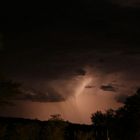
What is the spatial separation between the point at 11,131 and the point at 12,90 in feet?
44.5

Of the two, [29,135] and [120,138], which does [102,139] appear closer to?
[120,138]

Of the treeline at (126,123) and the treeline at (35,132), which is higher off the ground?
the treeline at (126,123)

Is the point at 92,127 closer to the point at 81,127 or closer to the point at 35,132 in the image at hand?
the point at 81,127

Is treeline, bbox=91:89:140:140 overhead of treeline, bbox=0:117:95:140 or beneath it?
overhead

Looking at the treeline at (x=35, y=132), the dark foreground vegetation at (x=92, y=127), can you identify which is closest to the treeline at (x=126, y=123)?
the dark foreground vegetation at (x=92, y=127)

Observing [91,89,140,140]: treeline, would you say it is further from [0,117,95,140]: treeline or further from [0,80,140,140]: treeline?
[0,117,95,140]: treeline

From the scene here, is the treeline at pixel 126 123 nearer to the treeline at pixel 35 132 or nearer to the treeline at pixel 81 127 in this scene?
the treeline at pixel 81 127

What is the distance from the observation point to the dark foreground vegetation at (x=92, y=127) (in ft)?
233

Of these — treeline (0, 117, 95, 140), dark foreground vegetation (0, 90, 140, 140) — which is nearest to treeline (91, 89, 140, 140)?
dark foreground vegetation (0, 90, 140, 140)

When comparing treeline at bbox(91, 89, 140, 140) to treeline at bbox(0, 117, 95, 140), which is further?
treeline at bbox(91, 89, 140, 140)

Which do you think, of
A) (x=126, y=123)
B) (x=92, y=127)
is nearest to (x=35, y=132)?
(x=126, y=123)

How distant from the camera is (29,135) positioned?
71.4 metres

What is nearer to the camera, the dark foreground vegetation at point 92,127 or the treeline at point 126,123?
the dark foreground vegetation at point 92,127

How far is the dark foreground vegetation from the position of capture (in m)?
71.0
